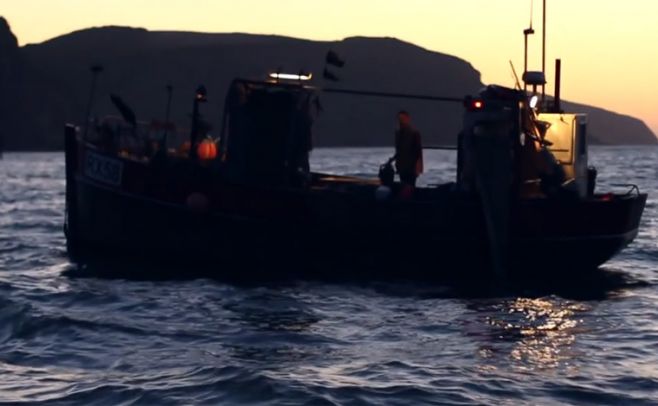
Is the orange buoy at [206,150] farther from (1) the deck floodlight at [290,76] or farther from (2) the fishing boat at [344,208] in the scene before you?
(1) the deck floodlight at [290,76]

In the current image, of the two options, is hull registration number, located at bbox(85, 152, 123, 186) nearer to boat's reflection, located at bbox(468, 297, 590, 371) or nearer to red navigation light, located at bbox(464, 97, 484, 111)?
red navigation light, located at bbox(464, 97, 484, 111)

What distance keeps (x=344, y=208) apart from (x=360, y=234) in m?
0.49

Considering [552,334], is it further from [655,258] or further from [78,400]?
[655,258]

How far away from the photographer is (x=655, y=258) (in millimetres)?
24531

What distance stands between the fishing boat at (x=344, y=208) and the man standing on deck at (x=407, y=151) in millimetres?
437

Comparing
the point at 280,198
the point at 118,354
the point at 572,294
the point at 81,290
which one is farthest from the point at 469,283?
the point at 118,354

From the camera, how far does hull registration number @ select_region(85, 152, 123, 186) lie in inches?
813

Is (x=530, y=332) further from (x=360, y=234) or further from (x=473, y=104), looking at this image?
(x=473, y=104)

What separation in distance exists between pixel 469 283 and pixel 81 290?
5.75m

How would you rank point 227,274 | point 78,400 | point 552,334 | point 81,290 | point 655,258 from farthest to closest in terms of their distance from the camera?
point 655,258 → point 227,274 → point 81,290 → point 552,334 → point 78,400

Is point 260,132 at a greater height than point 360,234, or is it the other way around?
point 260,132

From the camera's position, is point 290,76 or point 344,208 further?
point 290,76

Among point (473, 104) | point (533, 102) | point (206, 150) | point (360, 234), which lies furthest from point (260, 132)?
point (533, 102)

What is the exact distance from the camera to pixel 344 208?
19234mm
